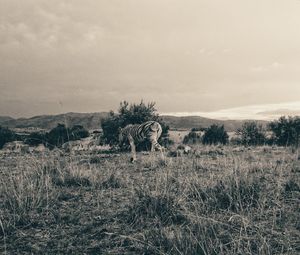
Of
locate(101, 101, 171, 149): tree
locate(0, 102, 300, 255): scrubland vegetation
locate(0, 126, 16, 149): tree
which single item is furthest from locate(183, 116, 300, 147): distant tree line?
locate(0, 102, 300, 255): scrubland vegetation

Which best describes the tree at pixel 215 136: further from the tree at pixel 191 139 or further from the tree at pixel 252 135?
the tree at pixel 252 135

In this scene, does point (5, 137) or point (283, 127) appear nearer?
point (283, 127)

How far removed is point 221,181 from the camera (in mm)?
5293

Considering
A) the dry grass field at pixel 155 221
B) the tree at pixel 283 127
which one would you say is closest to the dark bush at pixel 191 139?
the tree at pixel 283 127

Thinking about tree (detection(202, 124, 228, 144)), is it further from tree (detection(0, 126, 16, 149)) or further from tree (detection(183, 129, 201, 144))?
tree (detection(0, 126, 16, 149))

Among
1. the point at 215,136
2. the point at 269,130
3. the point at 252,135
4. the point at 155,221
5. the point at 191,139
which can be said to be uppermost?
the point at 269,130

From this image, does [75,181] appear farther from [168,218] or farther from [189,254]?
[189,254]

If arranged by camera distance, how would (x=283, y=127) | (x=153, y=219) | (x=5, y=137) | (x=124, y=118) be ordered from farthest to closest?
(x=5, y=137) < (x=283, y=127) < (x=124, y=118) < (x=153, y=219)

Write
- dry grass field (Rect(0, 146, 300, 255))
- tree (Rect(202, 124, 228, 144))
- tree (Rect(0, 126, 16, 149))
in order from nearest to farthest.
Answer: dry grass field (Rect(0, 146, 300, 255)), tree (Rect(0, 126, 16, 149)), tree (Rect(202, 124, 228, 144))

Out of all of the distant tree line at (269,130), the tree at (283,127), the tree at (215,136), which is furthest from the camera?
the tree at (215,136)

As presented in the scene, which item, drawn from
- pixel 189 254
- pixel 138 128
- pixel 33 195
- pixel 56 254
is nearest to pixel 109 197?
pixel 33 195

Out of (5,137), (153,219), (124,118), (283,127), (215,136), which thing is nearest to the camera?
(153,219)

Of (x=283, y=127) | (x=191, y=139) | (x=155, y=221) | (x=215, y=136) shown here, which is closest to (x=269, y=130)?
(x=283, y=127)

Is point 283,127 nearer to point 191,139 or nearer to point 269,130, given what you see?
point 269,130
